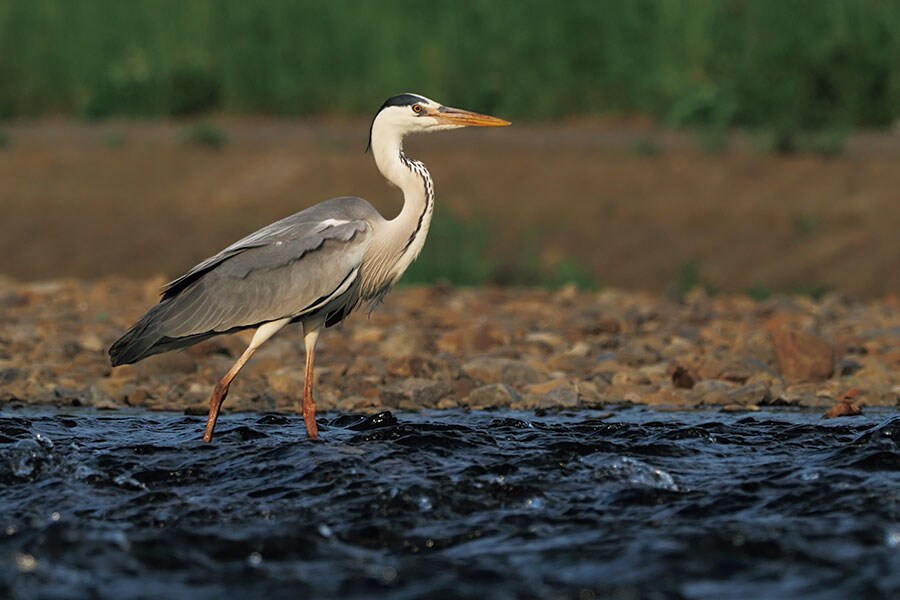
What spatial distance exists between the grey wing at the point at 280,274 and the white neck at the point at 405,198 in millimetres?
152

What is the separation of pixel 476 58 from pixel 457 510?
15.9 meters

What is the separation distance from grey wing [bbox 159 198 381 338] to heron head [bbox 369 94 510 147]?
45 centimetres

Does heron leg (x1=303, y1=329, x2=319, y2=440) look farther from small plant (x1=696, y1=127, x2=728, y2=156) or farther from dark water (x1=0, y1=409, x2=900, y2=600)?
small plant (x1=696, y1=127, x2=728, y2=156)

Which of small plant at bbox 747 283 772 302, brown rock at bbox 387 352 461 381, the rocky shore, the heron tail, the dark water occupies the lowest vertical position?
small plant at bbox 747 283 772 302

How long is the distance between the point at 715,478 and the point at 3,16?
2126 cm

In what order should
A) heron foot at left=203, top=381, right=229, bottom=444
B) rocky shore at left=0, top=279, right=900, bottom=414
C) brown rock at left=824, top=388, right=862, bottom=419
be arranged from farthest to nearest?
rocky shore at left=0, top=279, right=900, bottom=414 → brown rock at left=824, top=388, right=862, bottom=419 → heron foot at left=203, top=381, right=229, bottom=444

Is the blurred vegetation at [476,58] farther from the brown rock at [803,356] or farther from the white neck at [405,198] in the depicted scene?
the white neck at [405,198]

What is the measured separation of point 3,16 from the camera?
84.6 ft

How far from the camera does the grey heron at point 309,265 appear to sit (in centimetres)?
832

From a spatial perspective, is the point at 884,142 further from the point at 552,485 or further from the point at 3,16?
the point at 3,16

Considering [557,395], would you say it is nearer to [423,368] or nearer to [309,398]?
[423,368]

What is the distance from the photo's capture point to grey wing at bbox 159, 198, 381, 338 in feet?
27.3

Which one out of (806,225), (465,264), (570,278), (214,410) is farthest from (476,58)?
(214,410)

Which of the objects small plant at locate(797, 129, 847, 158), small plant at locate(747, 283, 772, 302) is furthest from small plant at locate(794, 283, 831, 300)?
small plant at locate(797, 129, 847, 158)
